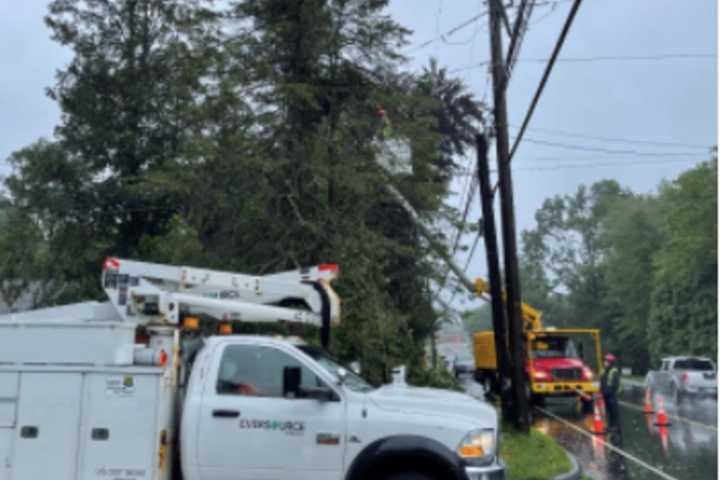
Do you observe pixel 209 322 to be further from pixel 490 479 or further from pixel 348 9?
pixel 348 9

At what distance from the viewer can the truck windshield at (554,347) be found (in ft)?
75.7

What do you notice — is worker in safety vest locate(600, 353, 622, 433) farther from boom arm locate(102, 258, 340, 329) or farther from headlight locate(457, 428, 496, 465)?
headlight locate(457, 428, 496, 465)

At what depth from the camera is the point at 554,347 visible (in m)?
23.2

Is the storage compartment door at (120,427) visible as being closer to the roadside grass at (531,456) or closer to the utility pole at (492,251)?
the roadside grass at (531,456)

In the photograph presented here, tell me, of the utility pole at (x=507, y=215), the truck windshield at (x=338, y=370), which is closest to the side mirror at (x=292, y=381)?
the truck windshield at (x=338, y=370)

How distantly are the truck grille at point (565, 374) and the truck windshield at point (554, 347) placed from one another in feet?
3.70

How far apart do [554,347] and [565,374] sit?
1410 millimetres

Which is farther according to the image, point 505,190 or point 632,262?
point 632,262

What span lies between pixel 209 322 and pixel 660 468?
7.26 metres

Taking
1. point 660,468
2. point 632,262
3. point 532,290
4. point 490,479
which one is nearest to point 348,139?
point 660,468

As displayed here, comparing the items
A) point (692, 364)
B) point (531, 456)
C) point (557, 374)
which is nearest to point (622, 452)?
point (531, 456)

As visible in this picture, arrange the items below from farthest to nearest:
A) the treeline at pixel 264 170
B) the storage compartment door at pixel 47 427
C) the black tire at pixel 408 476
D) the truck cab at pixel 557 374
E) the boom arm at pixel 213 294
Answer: the truck cab at pixel 557 374 → the treeline at pixel 264 170 → the boom arm at pixel 213 294 → the black tire at pixel 408 476 → the storage compartment door at pixel 47 427

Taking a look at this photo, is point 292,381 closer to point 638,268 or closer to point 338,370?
point 338,370

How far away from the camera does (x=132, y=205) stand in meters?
23.3
